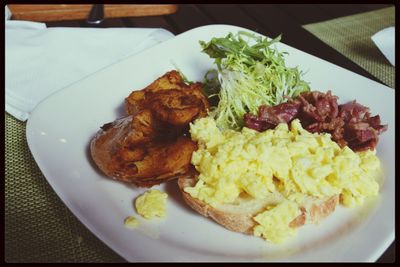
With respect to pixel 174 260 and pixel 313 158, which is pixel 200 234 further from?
pixel 313 158

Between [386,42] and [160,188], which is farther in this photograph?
[386,42]

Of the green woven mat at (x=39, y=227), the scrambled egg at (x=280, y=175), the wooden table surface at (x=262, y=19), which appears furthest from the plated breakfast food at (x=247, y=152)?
the wooden table surface at (x=262, y=19)

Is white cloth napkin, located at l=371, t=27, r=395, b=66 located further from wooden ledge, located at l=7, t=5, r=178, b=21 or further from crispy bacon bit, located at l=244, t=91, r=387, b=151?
wooden ledge, located at l=7, t=5, r=178, b=21

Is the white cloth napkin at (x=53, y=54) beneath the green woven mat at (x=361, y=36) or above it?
beneath

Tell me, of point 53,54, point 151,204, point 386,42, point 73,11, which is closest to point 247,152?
point 151,204

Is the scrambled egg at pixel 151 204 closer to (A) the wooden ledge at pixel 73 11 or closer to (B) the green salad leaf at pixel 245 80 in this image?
A: (B) the green salad leaf at pixel 245 80

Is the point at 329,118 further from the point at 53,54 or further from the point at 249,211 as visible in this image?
the point at 53,54
